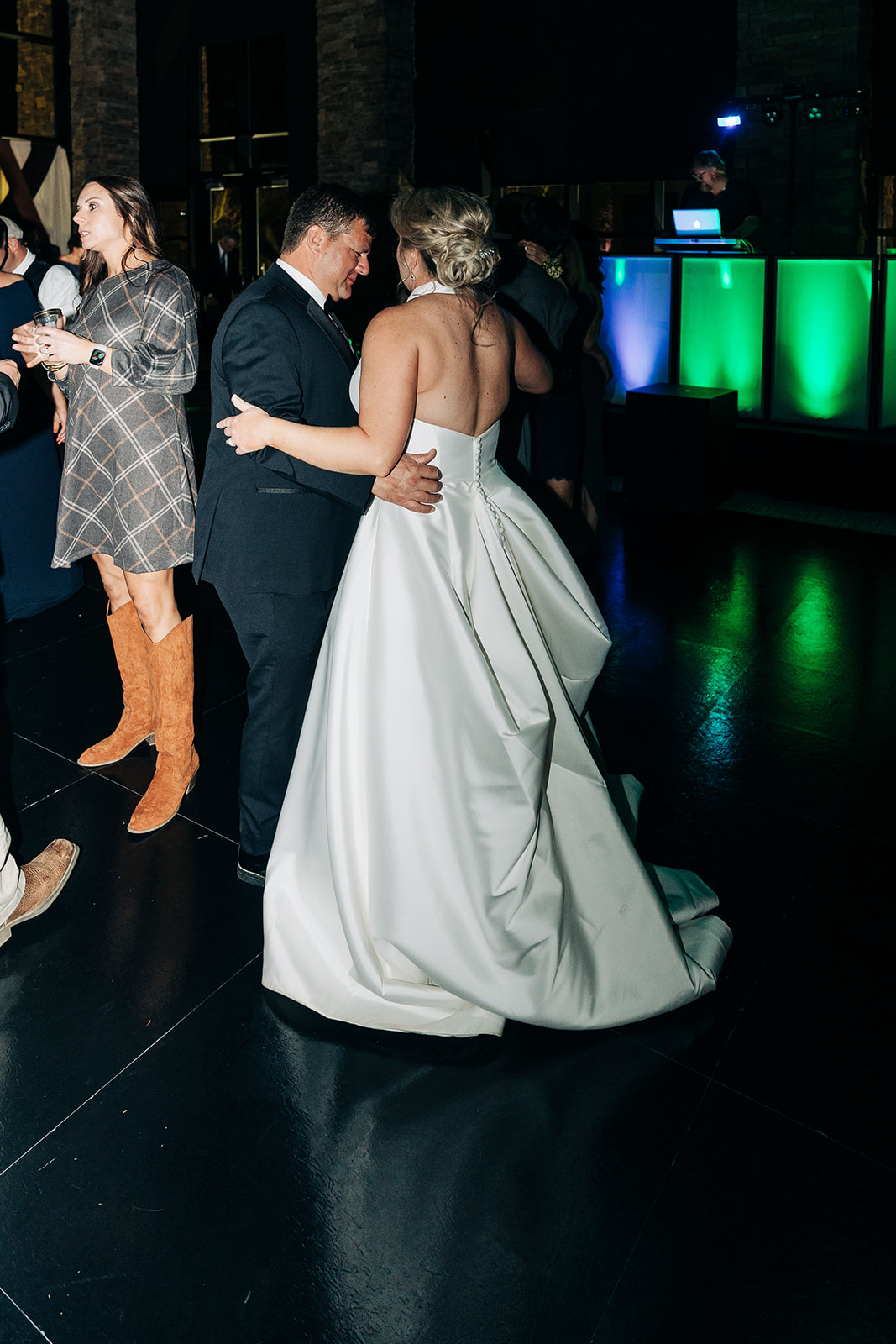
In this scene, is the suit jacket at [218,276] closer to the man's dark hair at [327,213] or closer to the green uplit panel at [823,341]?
the green uplit panel at [823,341]

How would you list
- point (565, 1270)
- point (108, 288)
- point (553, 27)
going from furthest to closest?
point (553, 27) < point (108, 288) < point (565, 1270)

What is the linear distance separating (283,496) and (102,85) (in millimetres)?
14142

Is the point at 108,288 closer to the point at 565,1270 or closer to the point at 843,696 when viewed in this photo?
the point at 565,1270

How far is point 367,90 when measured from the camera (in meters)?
12.3

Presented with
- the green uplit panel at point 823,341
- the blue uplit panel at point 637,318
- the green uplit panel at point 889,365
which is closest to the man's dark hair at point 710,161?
the blue uplit panel at point 637,318

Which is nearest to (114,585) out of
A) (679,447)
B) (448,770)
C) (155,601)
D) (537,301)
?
(155,601)

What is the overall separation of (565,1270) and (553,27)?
12.4 metres

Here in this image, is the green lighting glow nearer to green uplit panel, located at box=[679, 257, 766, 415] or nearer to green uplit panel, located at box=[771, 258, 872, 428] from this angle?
green uplit panel, located at box=[771, 258, 872, 428]

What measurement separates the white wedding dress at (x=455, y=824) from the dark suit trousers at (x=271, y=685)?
267 mm

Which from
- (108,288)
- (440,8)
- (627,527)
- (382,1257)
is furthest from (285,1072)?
(440,8)

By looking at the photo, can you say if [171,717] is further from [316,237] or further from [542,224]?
[542,224]

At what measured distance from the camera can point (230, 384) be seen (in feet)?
7.70

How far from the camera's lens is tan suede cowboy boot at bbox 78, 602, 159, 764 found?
3.22m

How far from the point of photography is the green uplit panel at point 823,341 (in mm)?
6727
